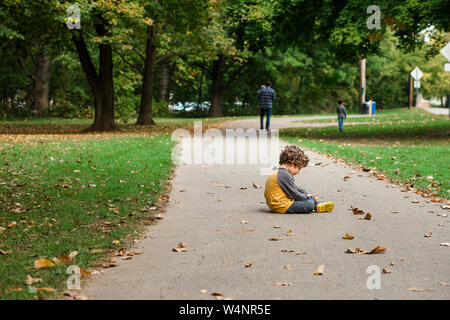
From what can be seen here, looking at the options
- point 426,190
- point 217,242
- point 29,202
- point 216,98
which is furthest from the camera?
point 216,98

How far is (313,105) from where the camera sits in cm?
5681

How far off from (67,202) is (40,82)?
119 feet

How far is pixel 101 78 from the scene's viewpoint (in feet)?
81.4

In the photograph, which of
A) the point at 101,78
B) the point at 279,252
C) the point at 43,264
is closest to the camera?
the point at 43,264

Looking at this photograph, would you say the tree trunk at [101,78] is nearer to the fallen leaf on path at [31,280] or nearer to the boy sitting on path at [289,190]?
the boy sitting on path at [289,190]

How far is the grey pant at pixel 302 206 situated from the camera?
7977 mm

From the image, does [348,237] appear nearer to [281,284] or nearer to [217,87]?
[281,284]

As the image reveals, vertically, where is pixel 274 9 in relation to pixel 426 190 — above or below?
above

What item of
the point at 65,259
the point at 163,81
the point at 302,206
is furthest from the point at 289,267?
the point at 163,81

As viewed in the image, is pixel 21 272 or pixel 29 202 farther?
pixel 29 202

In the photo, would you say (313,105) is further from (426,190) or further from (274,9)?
(426,190)
